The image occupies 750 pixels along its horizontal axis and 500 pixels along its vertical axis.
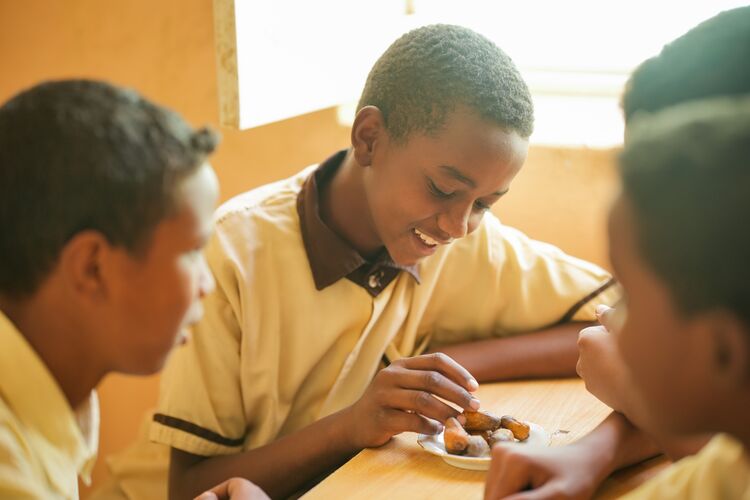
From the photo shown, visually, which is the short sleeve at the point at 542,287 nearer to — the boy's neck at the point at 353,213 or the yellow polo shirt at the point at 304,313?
the yellow polo shirt at the point at 304,313

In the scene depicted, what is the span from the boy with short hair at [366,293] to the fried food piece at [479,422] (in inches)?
0.7

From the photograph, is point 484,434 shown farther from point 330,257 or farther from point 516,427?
point 330,257

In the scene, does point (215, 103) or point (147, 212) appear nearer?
point (147, 212)

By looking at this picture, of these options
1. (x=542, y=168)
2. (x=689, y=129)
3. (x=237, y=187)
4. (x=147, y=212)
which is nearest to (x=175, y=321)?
(x=147, y=212)

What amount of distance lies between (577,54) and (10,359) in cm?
153

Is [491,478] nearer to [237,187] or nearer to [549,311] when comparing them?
[549,311]

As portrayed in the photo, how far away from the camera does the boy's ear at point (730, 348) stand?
701 millimetres

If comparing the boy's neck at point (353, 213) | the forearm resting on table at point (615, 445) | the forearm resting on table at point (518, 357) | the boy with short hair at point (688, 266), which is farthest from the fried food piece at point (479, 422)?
the boy with short hair at point (688, 266)

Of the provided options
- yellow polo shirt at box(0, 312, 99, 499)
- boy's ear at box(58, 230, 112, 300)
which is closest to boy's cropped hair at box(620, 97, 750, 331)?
boy's ear at box(58, 230, 112, 300)

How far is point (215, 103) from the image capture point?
7.53ft

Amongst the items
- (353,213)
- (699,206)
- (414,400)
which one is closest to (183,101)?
(353,213)

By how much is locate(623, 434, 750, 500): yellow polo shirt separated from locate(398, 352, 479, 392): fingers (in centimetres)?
35

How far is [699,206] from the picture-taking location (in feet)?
2.29

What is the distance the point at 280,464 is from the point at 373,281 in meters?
0.33
